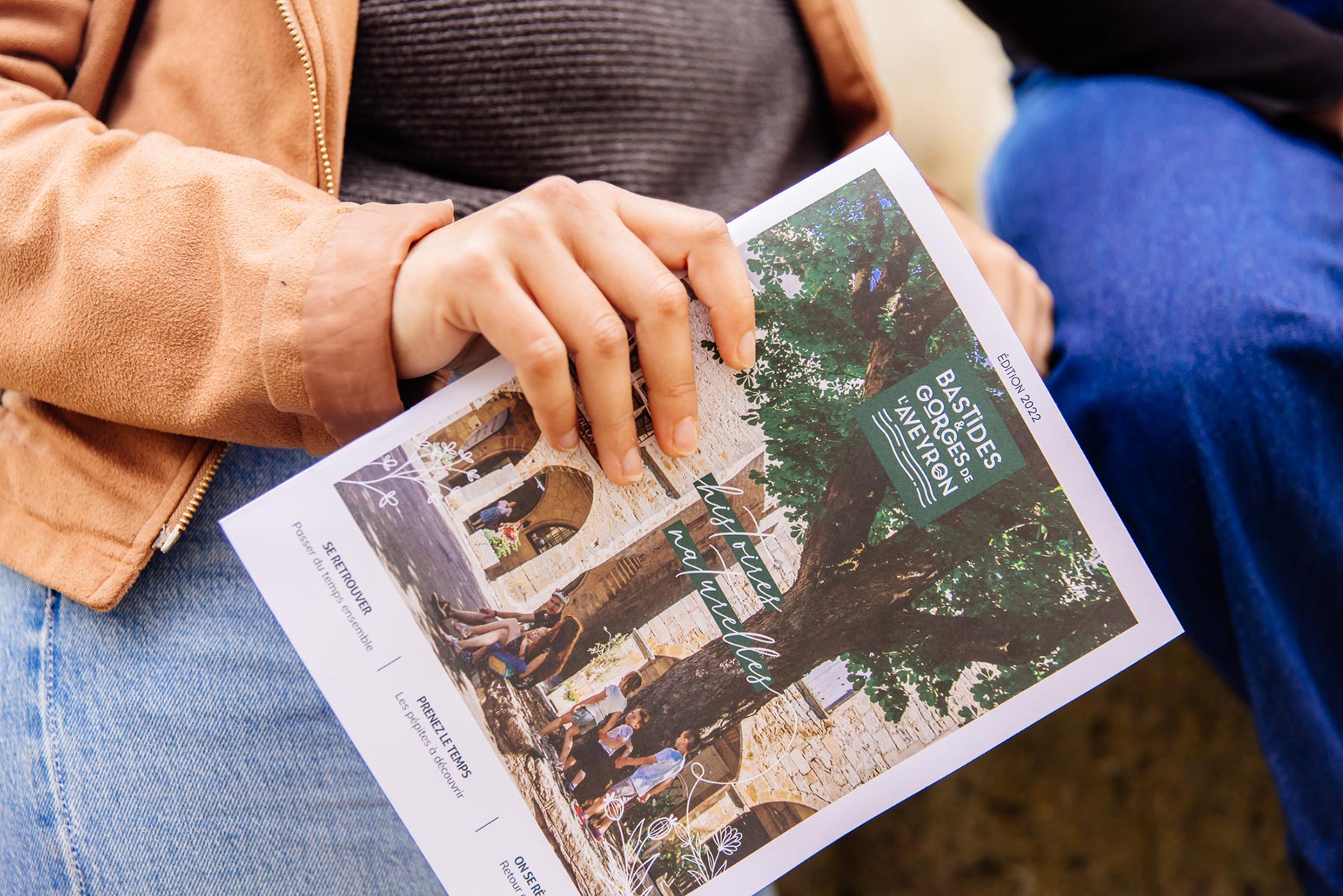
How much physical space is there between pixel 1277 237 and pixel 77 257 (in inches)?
29.1

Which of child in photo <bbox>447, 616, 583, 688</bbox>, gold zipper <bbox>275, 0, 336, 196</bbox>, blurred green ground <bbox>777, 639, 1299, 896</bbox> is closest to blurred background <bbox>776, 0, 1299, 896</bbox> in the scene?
blurred green ground <bbox>777, 639, 1299, 896</bbox>

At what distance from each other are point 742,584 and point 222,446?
323 mm

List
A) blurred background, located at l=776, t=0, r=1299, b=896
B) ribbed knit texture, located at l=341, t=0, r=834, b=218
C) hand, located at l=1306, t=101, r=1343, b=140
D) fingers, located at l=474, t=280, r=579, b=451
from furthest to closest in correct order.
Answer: blurred background, located at l=776, t=0, r=1299, b=896 < hand, located at l=1306, t=101, r=1343, b=140 < ribbed knit texture, located at l=341, t=0, r=834, b=218 < fingers, located at l=474, t=280, r=579, b=451

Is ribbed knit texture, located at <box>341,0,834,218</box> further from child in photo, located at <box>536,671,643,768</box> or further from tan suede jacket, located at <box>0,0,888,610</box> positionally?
child in photo, located at <box>536,671,643,768</box>

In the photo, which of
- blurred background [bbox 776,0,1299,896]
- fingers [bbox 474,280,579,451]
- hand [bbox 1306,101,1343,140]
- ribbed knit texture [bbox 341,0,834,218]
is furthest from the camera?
blurred background [bbox 776,0,1299,896]

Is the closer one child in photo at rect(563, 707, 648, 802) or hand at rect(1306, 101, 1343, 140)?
child in photo at rect(563, 707, 648, 802)

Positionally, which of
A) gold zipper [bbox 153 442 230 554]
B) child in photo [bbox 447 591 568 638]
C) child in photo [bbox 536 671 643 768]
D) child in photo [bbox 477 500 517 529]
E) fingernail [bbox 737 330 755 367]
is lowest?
child in photo [bbox 536 671 643 768]

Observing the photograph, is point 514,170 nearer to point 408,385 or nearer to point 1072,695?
point 408,385

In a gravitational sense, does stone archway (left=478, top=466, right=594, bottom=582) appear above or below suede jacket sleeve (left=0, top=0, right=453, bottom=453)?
below

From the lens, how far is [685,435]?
44 centimetres

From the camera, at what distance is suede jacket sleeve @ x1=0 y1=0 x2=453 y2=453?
404mm

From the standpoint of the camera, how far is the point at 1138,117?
2.11 ft

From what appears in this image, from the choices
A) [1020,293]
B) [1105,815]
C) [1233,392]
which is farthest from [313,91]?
[1105,815]

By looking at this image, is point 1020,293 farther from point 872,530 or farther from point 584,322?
point 584,322
